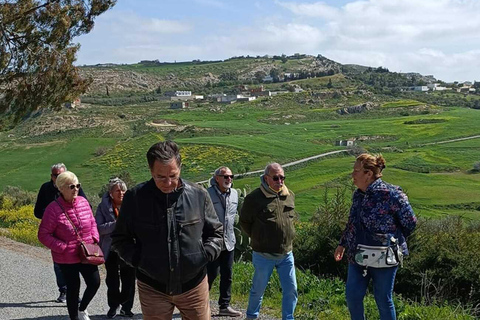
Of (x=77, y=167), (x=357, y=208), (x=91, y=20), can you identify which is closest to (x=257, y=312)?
(x=357, y=208)

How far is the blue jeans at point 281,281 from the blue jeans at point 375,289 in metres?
0.76

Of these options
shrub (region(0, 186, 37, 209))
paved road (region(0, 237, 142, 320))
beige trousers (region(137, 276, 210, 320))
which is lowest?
shrub (region(0, 186, 37, 209))

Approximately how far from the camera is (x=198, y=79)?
174 m

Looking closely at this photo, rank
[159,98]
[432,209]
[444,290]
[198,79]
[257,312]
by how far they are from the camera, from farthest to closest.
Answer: [198,79] → [159,98] → [432,209] → [444,290] → [257,312]

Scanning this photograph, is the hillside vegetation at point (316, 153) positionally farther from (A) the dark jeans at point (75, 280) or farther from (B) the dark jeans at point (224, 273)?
(A) the dark jeans at point (75, 280)

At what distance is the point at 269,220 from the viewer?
551cm

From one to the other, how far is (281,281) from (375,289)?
111 centimetres

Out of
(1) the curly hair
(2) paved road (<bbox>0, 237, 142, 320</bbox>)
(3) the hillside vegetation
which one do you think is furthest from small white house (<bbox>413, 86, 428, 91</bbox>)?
(1) the curly hair

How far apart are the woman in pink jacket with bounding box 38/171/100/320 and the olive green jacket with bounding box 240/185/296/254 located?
62.9 inches

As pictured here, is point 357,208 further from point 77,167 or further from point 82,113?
point 82,113

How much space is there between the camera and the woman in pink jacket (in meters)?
5.30

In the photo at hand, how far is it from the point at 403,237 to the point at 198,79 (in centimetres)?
17149

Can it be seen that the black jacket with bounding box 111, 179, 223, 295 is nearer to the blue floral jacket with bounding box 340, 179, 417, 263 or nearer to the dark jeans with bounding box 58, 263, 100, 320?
the blue floral jacket with bounding box 340, 179, 417, 263

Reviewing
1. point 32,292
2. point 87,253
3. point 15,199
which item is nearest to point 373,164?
point 87,253
